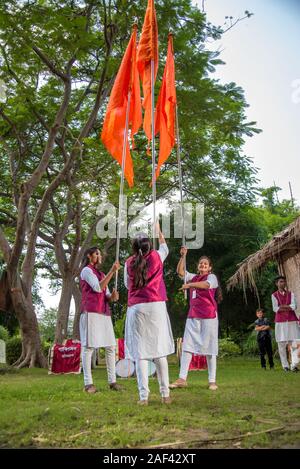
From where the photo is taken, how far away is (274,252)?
42.1ft

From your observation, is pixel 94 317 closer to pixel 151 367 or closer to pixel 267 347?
pixel 151 367

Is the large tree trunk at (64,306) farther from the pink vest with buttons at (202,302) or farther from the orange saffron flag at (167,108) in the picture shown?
the pink vest with buttons at (202,302)

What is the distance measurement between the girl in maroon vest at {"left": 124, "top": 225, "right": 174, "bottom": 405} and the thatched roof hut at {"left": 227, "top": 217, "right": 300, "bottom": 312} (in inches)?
262

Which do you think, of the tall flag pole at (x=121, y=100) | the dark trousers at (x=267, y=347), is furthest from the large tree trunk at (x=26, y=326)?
the tall flag pole at (x=121, y=100)

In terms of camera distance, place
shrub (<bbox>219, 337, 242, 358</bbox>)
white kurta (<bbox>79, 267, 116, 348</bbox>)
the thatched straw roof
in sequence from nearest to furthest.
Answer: white kurta (<bbox>79, 267, 116, 348</bbox>) → the thatched straw roof → shrub (<bbox>219, 337, 242, 358</bbox>)

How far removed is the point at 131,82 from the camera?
800 centimetres

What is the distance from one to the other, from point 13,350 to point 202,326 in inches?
515

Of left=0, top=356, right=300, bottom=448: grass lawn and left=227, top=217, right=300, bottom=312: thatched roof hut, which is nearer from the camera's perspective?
left=0, top=356, right=300, bottom=448: grass lawn

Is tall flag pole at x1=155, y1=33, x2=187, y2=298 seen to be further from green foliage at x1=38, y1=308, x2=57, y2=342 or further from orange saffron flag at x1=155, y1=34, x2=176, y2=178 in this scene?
green foliage at x1=38, y1=308, x2=57, y2=342

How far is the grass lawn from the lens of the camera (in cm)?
364

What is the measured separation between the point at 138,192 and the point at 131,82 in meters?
8.97

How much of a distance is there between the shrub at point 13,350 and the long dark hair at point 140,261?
14144 mm

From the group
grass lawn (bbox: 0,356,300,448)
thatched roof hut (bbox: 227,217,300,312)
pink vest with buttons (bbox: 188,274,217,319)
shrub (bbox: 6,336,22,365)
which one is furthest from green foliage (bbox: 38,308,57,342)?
grass lawn (bbox: 0,356,300,448)
